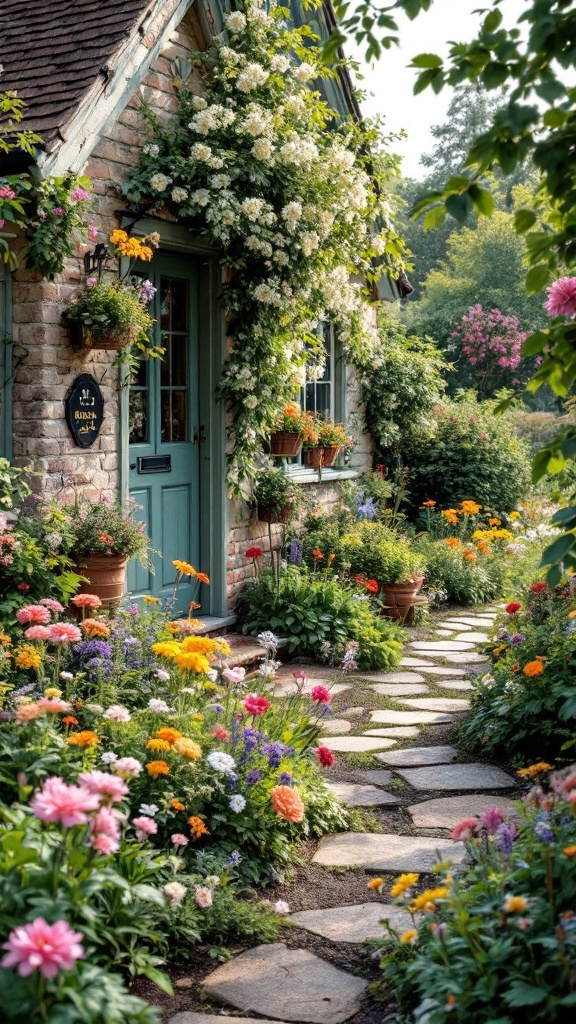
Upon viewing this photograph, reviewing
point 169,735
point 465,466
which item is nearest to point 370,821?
point 169,735

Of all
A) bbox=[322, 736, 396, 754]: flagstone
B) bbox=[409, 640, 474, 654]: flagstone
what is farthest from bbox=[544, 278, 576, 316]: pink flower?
bbox=[409, 640, 474, 654]: flagstone

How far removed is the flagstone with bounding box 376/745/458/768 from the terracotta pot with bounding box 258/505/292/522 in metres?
2.85

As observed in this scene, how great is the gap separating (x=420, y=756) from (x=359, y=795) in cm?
68

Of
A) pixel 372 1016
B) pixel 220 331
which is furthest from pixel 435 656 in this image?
pixel 372 1016

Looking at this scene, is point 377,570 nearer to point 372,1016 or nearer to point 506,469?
point 506,469

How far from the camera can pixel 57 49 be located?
6.25 m

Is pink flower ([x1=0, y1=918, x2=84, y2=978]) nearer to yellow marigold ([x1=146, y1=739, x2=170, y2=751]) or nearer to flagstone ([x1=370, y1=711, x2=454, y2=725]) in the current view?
yellow marigold ([x1=146, y1=739, x2=170, y2=751])

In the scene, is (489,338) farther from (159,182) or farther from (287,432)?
(159,182)

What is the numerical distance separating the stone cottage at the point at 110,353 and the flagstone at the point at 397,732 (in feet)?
6.45

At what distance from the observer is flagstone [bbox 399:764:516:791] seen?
4883 mm

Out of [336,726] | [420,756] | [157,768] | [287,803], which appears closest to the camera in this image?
[157,768]

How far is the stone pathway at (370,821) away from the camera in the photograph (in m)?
3.04

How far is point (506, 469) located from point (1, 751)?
9.50 meters

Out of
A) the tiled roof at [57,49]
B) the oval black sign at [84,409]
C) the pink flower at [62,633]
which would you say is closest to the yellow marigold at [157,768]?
the pink flower at [62,633]
